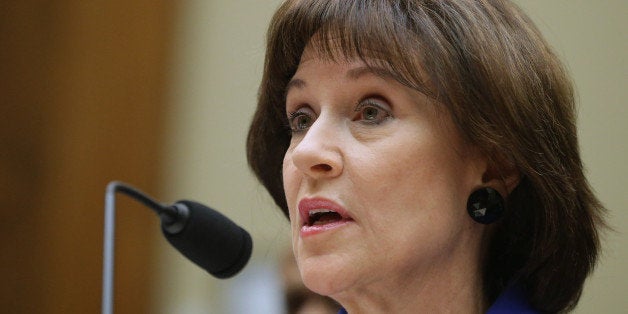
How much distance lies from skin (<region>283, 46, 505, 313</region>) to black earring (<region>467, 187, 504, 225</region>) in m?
0.01

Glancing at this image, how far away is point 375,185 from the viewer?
5.36 feet

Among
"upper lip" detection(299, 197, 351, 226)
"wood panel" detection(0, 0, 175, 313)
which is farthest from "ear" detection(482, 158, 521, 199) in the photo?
"wood panel" detection(0, 0, 175, 313)

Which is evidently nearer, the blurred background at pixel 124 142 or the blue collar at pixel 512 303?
the blue collar at pixel 512 303

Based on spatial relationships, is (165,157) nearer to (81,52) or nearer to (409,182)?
(81,52)

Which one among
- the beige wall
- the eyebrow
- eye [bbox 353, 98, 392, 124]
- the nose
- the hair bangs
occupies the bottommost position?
the beige wall

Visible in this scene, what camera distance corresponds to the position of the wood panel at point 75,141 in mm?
3807

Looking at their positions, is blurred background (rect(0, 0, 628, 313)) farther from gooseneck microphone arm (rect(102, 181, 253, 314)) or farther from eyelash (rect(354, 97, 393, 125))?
eyelash (rect(354, 97, 393, 125))

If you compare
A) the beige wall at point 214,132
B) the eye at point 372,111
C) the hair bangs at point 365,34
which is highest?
the hair bangs at point 365,34

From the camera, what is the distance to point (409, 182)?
64.8 inches

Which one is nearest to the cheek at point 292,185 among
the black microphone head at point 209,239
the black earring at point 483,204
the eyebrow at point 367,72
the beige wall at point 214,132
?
the black microphone head at point 209,239

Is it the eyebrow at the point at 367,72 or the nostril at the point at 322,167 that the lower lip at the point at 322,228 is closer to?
the nostril at the point at 322,167

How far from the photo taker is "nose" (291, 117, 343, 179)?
1646 mm

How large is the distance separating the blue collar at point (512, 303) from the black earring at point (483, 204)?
0.17m

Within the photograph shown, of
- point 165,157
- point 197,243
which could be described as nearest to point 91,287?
point 165,157
